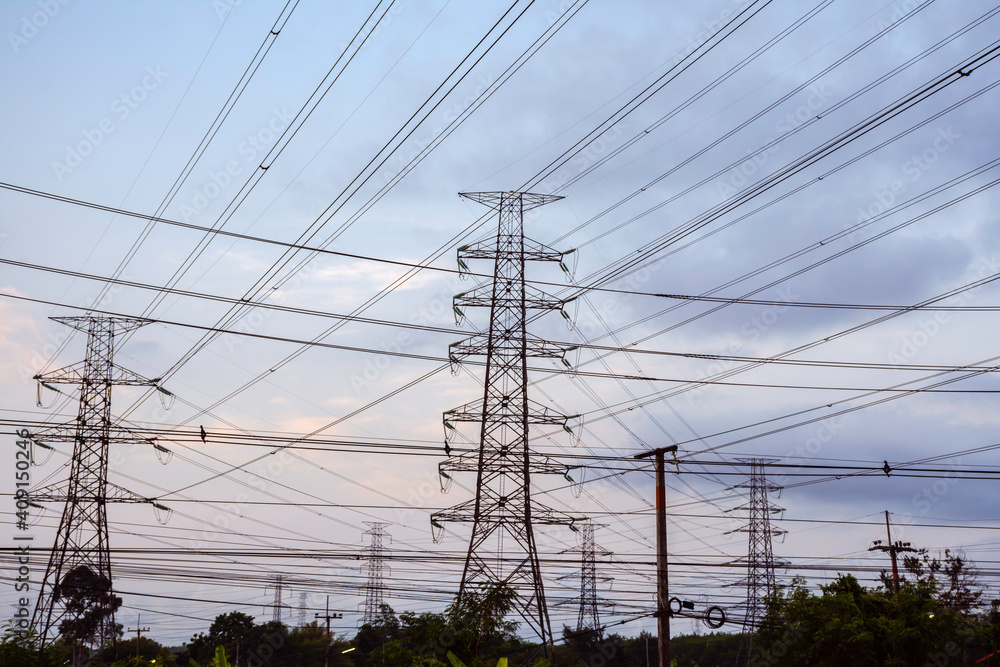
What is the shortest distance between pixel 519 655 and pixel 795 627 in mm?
43653

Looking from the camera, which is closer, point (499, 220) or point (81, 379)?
point (499, 220)

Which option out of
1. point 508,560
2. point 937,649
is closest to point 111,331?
point 508,560

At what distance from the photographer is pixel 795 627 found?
1373 inches

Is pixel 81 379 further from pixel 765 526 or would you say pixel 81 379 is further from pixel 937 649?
pixel 765 526

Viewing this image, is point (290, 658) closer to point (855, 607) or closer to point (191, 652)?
point (191, 652)

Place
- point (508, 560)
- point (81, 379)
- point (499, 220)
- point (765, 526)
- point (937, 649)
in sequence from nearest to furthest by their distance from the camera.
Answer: point (508, 560), point (937, 649), point (499, 220), point (81, 379), point (765, 526)

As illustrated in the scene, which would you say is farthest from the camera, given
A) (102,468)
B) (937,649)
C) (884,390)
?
(102,468)

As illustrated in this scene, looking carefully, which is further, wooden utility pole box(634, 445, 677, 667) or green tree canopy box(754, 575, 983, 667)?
green tree canopy box(754, 575, 983, 667)

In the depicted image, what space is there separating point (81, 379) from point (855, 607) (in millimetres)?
38584

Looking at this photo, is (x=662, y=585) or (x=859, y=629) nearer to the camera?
(x=662, y=585)

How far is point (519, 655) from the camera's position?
73875 mm

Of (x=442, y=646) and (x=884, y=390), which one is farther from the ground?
(x=884, y=390)

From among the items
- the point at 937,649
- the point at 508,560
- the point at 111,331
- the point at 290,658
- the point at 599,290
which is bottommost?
the point at 290,658

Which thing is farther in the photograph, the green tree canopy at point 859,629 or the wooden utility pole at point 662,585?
the green tree canopy at point 859,629
